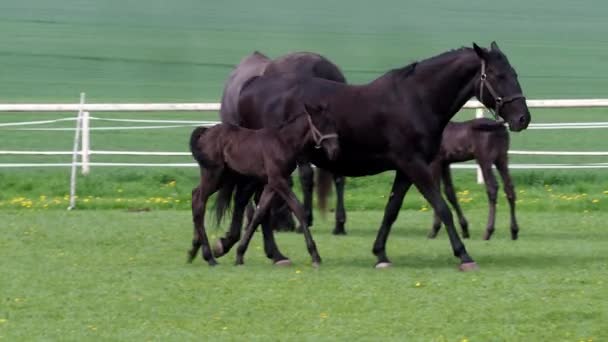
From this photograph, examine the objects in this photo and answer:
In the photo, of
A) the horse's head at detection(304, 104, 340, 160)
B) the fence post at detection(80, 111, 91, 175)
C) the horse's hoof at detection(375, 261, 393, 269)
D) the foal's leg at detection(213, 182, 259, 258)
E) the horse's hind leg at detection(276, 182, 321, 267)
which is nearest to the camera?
the horse's head at detection(304, 104, 340, 160)

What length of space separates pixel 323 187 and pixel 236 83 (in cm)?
152

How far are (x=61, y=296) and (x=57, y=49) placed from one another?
44.0 m

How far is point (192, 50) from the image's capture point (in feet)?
174

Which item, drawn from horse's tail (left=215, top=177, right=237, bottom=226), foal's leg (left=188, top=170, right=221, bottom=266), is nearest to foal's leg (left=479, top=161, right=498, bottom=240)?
horse's tail (left=215, top=177, right=237, bottom=226)

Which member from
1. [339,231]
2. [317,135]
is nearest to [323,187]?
[339,231]

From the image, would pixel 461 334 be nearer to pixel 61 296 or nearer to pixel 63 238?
pixel 61 296

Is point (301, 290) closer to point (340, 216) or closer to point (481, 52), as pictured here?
point (481, 52)

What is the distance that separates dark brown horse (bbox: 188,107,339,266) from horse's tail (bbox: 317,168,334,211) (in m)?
2.95

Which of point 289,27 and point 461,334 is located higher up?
point 461,334

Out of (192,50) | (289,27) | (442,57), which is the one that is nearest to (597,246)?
(442,57)

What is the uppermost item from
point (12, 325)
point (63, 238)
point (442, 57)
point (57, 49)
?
point (442, 57)

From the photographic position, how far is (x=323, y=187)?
591 inches

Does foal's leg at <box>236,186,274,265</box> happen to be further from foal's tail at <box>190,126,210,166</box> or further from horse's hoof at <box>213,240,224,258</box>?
foal's tail at <box>190,126,210,166</box>

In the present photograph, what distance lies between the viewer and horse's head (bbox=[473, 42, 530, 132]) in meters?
11.9
